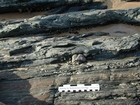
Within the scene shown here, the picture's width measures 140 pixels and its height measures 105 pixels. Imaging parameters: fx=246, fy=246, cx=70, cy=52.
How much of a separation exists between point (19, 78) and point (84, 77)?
7.40 ft

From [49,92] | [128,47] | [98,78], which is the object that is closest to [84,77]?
[98,78]

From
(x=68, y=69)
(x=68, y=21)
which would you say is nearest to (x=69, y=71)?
(x=68, y=69)

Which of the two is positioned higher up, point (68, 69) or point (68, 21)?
point (68, 21)

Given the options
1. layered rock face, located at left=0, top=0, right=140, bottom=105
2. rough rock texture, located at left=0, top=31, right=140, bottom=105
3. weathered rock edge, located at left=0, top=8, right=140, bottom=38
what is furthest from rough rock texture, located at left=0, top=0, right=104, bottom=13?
rough rock texture, located at left=0, top=31, right=140, bottom=105

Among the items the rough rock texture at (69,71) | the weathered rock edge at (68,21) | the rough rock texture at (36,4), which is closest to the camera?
the rough rock texture at (69,71)

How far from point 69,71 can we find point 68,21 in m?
3.48

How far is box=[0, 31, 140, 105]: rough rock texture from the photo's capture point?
7.62 m

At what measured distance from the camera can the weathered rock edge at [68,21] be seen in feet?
36.2

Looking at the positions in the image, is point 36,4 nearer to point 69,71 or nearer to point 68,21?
point 68,21

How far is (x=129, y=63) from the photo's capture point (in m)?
8.20

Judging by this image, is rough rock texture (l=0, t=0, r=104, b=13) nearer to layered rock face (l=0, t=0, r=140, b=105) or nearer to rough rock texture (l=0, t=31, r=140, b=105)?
layered rock face (l=0, t=0, r=140, b=105)

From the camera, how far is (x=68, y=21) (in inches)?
439

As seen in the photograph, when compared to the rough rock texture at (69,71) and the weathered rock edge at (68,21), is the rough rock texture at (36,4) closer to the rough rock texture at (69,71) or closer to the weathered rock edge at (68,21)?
the weathered rock edge at (68,21)

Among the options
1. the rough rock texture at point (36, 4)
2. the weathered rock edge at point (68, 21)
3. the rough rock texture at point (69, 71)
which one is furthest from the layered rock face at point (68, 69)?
the rough rock texture at point (36, 4)
